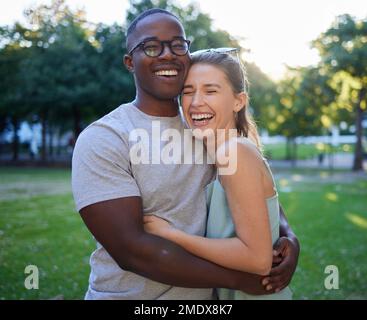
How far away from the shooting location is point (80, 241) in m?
9.36

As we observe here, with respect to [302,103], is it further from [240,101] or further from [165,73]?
[165,73]

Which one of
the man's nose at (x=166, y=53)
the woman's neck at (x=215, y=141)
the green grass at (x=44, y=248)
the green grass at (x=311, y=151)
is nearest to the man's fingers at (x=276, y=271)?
the woman's neck at (x=215, y=141)

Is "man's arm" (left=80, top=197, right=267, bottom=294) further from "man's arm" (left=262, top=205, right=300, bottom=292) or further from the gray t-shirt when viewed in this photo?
"man's arm" (left=262, top=205, right=300, bottom=292)

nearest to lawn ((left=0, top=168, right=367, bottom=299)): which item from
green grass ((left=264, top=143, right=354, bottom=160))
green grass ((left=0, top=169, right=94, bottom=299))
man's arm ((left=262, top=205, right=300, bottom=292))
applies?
green grass ((left=0, top=169, right=94, bottom=299))

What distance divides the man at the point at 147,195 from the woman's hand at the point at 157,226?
0.04 meters

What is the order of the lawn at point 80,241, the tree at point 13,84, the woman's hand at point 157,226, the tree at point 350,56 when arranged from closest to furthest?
the woman's hand at point 157,226
the lawn at point 80,241
the tree at point 13,84
the tree at point 350,56

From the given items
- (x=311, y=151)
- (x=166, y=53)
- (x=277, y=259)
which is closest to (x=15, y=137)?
(x=166, y=53)

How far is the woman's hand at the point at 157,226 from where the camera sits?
2020mm

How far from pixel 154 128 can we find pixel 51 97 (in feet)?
88.5

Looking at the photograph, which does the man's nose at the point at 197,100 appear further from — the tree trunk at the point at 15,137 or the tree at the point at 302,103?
the tree trunk at the point at 15,137

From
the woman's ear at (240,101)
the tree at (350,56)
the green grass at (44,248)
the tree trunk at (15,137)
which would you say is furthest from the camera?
the tree trunk at (15,137)

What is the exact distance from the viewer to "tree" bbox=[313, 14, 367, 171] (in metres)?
24.0

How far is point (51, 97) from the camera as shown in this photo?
91.0 feet
